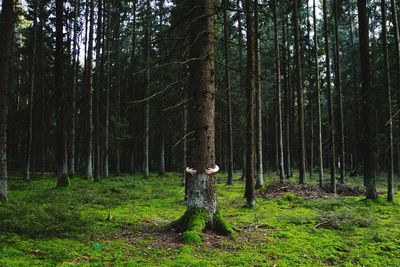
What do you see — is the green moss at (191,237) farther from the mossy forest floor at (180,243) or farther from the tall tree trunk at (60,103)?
the tall tree trunk at (60,103)

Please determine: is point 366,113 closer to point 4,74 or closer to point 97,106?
point 4,74

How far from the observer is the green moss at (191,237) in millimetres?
6652

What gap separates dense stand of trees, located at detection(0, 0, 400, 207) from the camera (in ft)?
30.3

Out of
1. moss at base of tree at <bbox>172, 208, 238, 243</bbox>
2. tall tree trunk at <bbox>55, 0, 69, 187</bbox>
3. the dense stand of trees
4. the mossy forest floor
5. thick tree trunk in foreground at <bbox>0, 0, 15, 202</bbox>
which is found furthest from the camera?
tall tree trunk at <bbox>55, 0, 69, 187</bbox>

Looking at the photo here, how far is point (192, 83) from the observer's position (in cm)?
791

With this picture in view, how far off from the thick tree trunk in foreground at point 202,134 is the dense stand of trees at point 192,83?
4 centimetres

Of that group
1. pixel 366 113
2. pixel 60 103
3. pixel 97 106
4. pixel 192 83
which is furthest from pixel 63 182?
pixel 366 113

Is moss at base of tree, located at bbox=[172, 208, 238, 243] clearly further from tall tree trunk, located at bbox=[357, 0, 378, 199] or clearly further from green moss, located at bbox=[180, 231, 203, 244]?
tall tree trunk, located at bbox=[357, 0, 378, 199]

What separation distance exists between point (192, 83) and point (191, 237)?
139 inches

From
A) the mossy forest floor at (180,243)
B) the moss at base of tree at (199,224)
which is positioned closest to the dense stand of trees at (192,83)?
the moss at base of tree at (199,224)

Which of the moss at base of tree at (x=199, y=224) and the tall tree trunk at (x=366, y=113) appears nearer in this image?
the moss at base of tree at (x=199, y=224)

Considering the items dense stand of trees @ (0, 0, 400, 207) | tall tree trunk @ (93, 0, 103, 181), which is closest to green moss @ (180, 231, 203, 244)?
dense stand of trees @ (0, 0, 400, 207)

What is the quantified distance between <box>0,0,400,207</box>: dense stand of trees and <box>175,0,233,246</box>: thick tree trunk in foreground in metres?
0.04

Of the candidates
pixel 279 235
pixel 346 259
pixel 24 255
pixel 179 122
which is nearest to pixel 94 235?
pixel 24 255
